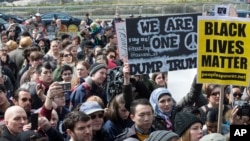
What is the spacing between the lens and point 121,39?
910cm

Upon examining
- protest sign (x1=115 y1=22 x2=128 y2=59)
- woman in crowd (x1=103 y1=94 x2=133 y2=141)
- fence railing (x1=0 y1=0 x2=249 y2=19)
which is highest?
protest sign (x1=115 y1=22 x2=128 y2=59)

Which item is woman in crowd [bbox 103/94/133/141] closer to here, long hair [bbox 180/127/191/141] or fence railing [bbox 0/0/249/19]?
long hair [bbox 180/127/191/141]

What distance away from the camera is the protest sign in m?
8.90

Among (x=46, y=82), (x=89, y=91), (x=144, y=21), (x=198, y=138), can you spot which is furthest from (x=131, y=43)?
(x=198, y=138)

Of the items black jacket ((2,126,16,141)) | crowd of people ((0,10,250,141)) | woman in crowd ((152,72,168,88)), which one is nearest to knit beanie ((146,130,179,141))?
crowd of people ((0,10,250,141))

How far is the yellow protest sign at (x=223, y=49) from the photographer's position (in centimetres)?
678

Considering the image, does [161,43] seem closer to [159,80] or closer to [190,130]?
[159,80]

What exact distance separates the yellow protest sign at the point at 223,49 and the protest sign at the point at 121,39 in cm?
216

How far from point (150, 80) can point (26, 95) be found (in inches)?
98.4

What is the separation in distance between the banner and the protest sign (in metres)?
0.41

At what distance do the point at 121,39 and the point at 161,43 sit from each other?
76 cm

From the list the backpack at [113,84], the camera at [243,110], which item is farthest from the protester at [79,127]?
the backpack at [113,84]

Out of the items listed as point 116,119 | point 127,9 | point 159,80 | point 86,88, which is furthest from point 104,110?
point 127,9

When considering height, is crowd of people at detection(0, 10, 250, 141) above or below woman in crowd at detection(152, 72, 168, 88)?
above
